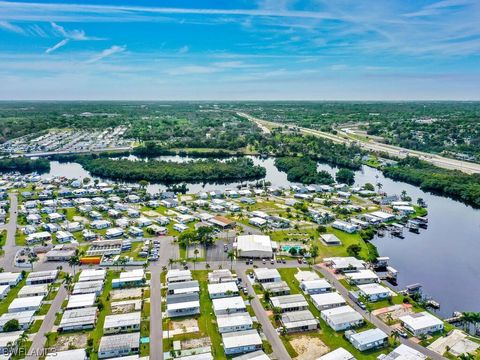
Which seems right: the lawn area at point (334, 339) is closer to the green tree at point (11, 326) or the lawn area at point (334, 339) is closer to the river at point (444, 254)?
the river at point (444, 254)

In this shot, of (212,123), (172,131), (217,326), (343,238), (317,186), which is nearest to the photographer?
(217,326)

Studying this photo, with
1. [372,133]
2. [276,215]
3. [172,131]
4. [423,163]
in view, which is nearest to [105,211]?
[276,215]

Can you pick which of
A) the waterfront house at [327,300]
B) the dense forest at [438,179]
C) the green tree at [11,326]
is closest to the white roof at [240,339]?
the waterfront house at [327,300]

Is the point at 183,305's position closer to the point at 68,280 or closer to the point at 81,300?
the point at 81,300

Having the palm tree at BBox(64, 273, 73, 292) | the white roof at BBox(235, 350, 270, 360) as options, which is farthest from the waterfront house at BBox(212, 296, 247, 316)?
the palm tree at BBox(64, 273, 73, 292)

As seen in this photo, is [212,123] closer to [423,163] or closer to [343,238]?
[423,163]

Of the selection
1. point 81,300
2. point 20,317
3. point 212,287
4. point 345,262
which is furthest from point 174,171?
point 20,317
